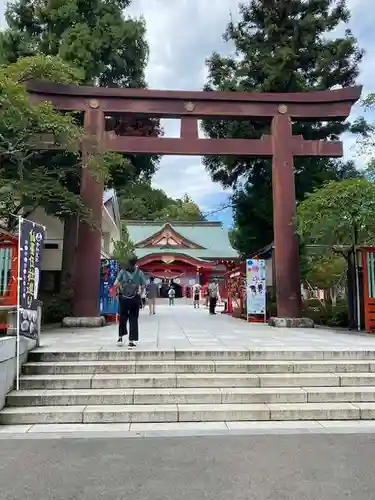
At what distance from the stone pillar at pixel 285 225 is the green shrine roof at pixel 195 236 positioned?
2206 cm

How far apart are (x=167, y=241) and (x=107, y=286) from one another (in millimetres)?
23445

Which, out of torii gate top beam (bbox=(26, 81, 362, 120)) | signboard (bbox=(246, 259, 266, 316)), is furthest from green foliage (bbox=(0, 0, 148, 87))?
signboard (bbox=(246, 259, 266, 316))

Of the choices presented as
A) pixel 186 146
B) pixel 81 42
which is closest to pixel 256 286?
pixel 186 146

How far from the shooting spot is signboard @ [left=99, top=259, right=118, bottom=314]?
45.3 ft

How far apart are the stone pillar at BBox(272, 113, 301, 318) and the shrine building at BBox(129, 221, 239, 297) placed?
58.6 feet

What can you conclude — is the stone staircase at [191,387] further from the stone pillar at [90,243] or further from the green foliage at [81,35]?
the green foliage at [81,35]

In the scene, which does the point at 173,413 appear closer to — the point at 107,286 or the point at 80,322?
the point at 80,322

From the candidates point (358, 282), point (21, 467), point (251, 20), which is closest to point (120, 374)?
point (21, 467)

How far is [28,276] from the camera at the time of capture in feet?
22.7

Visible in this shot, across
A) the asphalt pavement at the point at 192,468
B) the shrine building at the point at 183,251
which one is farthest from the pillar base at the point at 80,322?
the shrine building at the point at 183,251

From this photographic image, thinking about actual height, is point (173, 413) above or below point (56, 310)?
below

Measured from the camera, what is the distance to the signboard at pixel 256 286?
13.7 meters

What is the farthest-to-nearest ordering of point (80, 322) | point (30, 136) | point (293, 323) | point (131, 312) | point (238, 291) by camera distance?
point (238, 291) → point (293, 323) → point (80, 322) → point (30, 136) → point (131, 312)

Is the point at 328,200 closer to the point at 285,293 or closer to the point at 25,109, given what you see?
the point at 285,293
